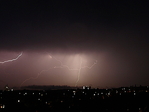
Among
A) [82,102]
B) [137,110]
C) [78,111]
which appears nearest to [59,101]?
[82,102]

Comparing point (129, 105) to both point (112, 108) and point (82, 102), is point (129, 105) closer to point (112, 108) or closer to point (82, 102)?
point (112, 108)

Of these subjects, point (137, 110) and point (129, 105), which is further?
point (129, 105)

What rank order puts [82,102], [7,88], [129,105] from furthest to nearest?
[7,88], [82,102], [129,105]

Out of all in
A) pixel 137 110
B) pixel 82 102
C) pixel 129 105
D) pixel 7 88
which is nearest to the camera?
pixel 137 110

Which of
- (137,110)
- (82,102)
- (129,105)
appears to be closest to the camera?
(137,110)

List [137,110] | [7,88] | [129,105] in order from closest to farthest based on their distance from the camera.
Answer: [137,110]
[129,105]
[7,88]

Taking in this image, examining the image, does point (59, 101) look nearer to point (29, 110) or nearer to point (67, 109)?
point (67, 109)

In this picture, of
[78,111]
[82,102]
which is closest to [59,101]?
[82,102]

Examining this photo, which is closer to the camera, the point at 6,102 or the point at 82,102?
the point at 6,102
